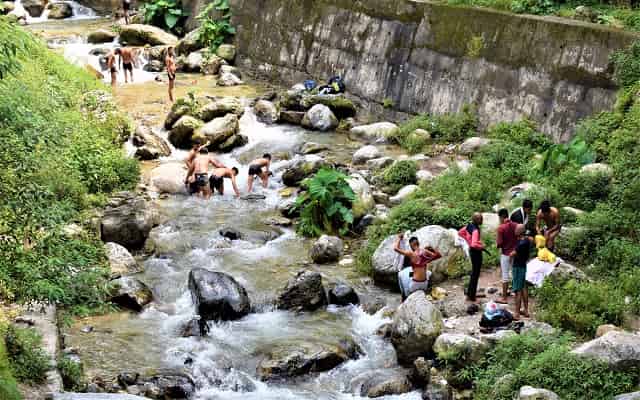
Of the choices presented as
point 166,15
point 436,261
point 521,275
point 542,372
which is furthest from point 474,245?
point 166,15

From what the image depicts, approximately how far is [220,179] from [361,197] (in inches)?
128

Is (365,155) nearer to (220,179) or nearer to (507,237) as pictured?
(220,179)

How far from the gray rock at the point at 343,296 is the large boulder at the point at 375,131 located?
23.8ft

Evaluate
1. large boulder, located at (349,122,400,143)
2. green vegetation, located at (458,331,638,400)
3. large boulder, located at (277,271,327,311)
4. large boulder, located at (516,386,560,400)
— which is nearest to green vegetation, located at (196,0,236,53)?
large boulder, located at (349,122,400,143)

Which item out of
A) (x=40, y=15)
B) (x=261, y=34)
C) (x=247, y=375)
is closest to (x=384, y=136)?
(x=261, y=34)

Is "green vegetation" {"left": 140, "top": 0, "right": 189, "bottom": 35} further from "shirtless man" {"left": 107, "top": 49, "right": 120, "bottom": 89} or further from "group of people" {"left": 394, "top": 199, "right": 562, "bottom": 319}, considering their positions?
"group of people" {"left": 394, "top": 199, "right": 562, "bottom": 319}

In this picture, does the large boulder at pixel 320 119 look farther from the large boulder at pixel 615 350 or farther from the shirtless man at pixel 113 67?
the large boulder at pixel 615 350

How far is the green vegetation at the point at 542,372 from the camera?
8.89 meters

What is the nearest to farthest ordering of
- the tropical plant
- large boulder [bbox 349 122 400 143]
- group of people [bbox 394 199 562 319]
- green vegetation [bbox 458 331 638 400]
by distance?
1. green vegetation [bbox 458 331 638 400]
2. group of people [bbox 394 199 562 319]
3. the tropical plant
4. large boulder [bbox 349 122 400 143]

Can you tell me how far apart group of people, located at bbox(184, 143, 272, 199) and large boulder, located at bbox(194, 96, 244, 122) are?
8.17 ft

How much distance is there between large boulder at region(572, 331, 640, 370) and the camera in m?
9.02

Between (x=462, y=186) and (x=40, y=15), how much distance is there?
22915mm

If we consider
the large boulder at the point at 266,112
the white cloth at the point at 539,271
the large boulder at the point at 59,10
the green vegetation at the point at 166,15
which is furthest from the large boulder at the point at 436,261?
the large boulder at the point at 59,10

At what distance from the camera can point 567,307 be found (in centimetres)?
1064
